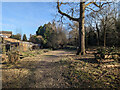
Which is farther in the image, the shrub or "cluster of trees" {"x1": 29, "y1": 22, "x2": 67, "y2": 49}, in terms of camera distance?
"cluster of trees" {"x1": 29, "y1": 22, "x2": 67, "y2": 49}

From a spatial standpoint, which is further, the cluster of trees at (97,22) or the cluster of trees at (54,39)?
the cluster of trees at (54,39)

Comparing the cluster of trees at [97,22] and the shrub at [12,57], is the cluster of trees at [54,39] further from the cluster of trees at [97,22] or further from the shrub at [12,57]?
→ the shrub at [12,57]

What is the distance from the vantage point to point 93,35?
23.9m

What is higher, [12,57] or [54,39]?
[54,39]

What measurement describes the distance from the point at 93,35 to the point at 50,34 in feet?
44.9

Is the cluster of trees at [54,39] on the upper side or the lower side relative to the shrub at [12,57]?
upper

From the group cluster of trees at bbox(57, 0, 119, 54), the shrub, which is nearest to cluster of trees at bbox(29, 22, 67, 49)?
cluster of trees at bbox(57, 0, 119, 54)

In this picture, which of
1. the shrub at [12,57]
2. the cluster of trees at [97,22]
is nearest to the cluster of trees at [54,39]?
the cluster of trees at [97,22]

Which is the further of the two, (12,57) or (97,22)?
(97,22)

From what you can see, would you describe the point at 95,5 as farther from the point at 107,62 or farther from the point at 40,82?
the point at 40,82

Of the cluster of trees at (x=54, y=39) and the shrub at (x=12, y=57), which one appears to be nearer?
the shrub at (x=12, y=57)

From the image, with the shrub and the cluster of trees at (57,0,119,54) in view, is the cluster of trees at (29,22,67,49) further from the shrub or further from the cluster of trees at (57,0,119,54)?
the shrub

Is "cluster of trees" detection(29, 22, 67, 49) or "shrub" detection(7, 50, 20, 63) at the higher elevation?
"cluster of trees" detection(29, 22, 67, 49)

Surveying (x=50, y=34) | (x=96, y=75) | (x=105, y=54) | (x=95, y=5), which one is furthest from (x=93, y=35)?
(x=96, y=75)
